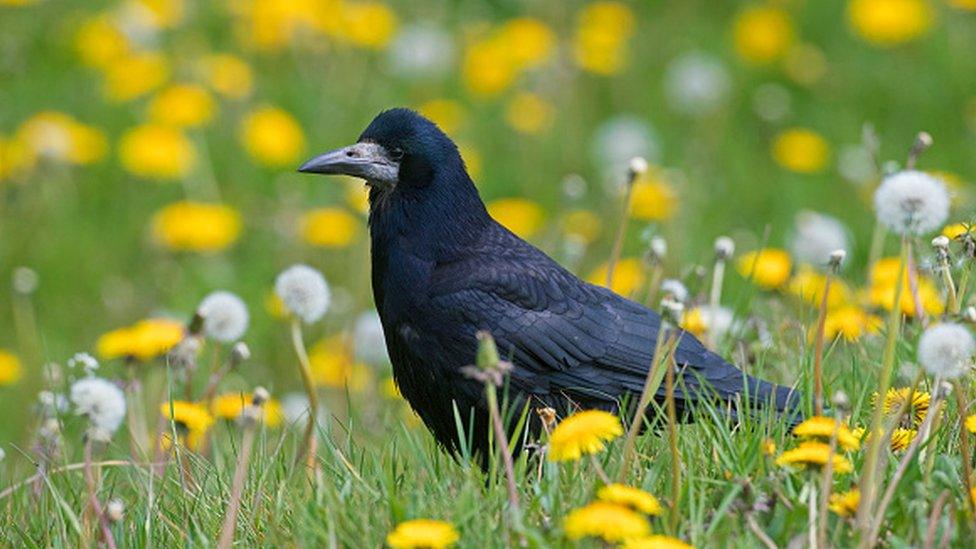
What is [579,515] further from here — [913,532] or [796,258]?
[796,258]

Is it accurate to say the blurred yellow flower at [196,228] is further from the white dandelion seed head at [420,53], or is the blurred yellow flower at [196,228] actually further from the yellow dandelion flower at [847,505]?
the yellow dandelion flower at [847,505]

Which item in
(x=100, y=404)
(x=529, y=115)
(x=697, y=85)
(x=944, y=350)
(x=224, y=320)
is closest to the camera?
(x=944, y=350)

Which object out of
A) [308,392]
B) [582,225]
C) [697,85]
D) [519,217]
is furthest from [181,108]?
[308,392]

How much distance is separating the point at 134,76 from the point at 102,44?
1.65 ft

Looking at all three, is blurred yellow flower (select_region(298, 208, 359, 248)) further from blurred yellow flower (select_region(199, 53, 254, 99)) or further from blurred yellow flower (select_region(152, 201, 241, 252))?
blurred yellow flower (select_region(199, 53, 254, 99))

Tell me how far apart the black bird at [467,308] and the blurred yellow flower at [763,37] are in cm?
505

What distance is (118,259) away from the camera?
8320mm

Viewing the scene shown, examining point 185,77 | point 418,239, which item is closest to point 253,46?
point 185,77

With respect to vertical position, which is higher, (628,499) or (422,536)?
(628,499)

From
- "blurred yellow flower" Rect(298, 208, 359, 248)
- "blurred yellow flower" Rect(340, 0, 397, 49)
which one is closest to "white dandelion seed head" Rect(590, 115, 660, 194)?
"blurred yellow flower" Rect(340, 0, 397, 49)

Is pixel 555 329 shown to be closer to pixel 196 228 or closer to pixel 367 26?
pixel 196 228

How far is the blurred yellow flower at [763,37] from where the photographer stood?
9523 mm

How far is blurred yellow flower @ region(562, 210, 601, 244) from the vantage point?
761cm

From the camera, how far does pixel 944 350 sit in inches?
114
